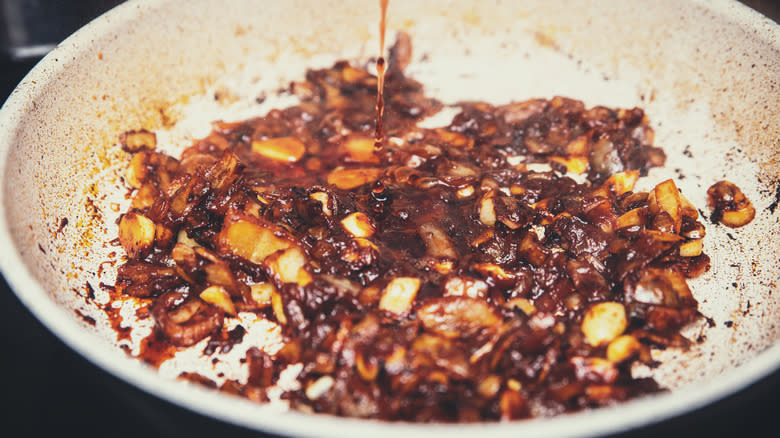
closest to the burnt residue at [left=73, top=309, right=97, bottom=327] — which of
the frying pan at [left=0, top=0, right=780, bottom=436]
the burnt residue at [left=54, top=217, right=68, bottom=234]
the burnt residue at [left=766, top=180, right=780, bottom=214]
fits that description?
the frying pan at [left=0, top=0, right=780, bottom=436]

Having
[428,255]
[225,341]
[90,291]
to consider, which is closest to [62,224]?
[90,291]

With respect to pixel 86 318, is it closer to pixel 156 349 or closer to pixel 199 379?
pixel 156 349

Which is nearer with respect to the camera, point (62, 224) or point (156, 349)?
point (156, 349)

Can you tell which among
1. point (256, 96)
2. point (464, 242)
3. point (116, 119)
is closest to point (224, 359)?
point (464, 242)

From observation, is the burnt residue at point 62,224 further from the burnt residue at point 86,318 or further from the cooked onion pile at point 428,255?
the burnt residue at point 86,318

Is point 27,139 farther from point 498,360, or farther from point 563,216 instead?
point 563,216
